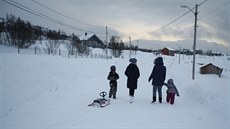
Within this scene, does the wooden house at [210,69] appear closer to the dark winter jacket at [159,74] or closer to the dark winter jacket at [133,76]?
the dark winter jacket at [159,74]

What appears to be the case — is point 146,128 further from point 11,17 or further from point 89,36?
point 89,36

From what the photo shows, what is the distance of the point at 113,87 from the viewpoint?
372 inches

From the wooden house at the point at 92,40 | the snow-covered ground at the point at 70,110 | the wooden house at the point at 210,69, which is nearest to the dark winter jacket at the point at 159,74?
the snow-covered ground at the point at 70,110

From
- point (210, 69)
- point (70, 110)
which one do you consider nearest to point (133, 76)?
point (70, 110)

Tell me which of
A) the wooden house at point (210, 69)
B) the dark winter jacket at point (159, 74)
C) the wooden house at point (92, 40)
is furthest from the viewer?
the wooden house at point (92, 40)

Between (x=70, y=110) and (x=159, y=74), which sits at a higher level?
(x=159, y=74)

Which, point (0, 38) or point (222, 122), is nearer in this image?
point (222, 122)

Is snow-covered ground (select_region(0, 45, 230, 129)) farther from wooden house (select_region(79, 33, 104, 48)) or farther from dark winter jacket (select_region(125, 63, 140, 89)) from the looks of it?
wooden house (select_region(79, 33, 104, 48))

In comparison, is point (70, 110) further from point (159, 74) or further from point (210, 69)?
point (210, 69)

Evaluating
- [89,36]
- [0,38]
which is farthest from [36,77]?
[89,36]

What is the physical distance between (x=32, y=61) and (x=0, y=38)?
1457 inches

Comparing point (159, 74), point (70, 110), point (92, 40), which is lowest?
point (70, 110)

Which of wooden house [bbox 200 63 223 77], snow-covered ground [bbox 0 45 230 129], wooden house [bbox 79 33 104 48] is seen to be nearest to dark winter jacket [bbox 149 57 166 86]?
snow-covered ground [bbox 0 45 230 129]

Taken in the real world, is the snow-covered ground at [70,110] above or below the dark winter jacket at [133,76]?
below
